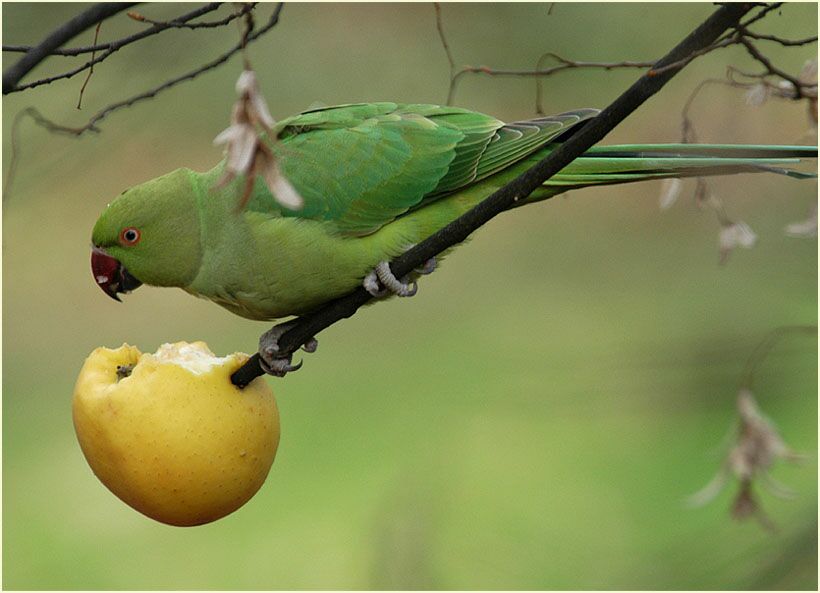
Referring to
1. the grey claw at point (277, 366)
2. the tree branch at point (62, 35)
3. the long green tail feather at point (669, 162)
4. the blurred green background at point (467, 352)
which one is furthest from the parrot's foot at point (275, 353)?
the blurred green background at point (467, 352)

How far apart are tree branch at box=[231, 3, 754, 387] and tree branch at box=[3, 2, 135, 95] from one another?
0.68 metres

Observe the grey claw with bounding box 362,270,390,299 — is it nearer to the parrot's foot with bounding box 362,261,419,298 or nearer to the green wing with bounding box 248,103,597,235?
the parrot's foot with bounding box 362,261,419,298

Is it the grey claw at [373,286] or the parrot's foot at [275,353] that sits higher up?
the grey claw at [373,286]

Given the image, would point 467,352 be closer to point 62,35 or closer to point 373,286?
point 373,286

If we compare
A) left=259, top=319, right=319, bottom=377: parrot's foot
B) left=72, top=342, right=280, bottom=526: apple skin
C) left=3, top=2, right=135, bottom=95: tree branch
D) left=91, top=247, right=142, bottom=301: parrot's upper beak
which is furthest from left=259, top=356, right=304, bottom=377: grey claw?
left=3, top=2, right=135, bottom=95: tree branch

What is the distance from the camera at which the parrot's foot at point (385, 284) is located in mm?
2328

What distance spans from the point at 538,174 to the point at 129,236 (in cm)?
119

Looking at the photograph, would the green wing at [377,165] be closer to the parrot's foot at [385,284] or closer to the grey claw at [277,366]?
the parrot's foot at [385,284]

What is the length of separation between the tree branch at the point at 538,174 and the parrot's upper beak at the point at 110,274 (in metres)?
0.48

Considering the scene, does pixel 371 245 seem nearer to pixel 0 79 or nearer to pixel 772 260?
pixel 0 79

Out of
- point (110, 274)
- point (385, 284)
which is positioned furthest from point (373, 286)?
point (110, 274)

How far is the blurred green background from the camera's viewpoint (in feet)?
16.4

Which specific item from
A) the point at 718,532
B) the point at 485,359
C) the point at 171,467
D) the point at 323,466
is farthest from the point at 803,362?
the point at 171,467

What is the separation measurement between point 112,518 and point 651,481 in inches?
120
